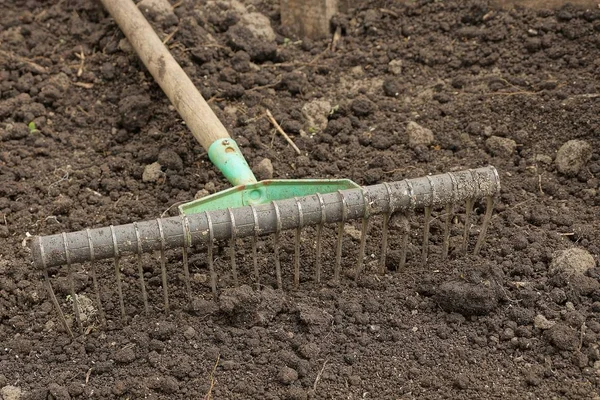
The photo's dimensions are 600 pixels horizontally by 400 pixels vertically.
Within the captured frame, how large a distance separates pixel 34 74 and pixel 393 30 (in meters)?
2.00

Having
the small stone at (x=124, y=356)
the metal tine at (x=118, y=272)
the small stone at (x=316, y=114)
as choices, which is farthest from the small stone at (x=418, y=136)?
the small stone at (x=124, y=356)

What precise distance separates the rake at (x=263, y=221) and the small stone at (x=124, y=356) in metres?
0.17

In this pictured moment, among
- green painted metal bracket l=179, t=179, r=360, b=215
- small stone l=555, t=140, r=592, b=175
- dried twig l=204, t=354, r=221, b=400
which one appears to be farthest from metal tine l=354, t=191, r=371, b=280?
small stone l=555, t=140, r=592, b=175

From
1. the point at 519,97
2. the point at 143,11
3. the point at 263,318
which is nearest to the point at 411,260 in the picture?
the point at 263,318

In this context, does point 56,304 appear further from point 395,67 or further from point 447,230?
point 395,67

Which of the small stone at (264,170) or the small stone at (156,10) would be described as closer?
the small stone at (264,170)

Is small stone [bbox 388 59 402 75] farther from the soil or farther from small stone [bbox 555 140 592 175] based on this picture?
small stone [bbox 555 140 592 175]

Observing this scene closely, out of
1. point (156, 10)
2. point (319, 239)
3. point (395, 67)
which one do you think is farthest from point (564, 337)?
point (156, 10)

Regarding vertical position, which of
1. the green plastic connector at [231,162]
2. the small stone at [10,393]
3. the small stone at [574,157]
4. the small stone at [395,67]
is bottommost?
the small stone at [574,157]

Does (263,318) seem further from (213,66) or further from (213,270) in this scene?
(213,66)

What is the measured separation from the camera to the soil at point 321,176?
3.22m

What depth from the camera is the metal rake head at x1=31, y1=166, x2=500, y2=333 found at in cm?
322

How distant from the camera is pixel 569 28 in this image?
4.48 metres

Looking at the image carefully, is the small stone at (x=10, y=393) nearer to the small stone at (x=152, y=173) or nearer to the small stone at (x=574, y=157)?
the small stone at (x=152, y=173)
